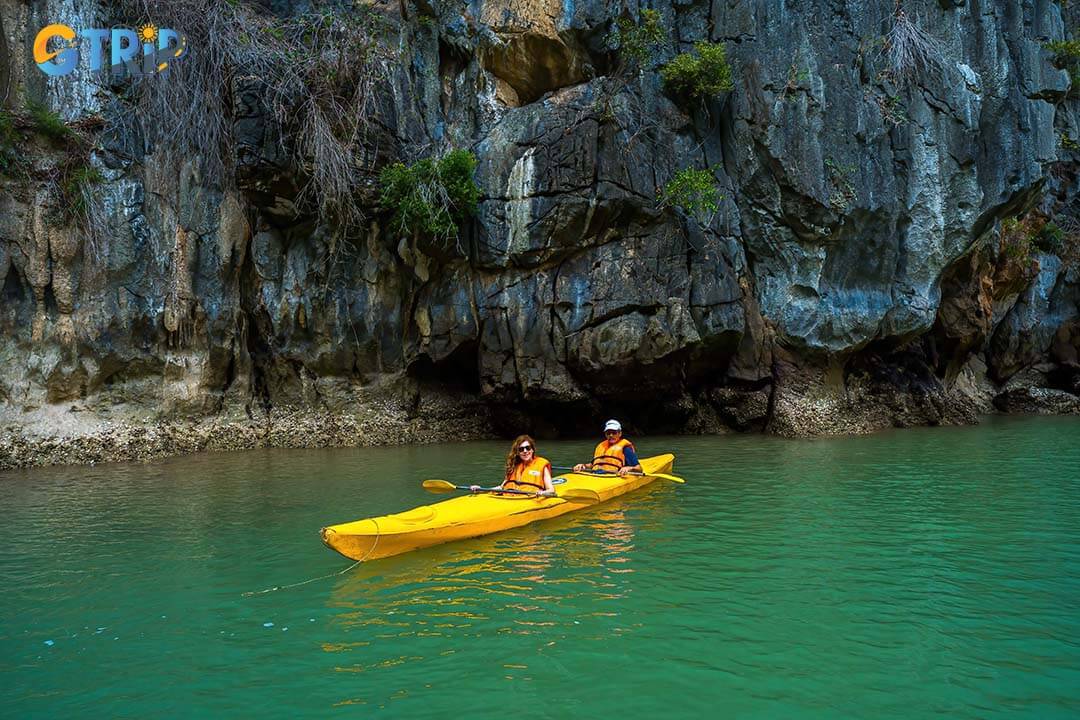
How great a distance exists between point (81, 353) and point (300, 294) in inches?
151

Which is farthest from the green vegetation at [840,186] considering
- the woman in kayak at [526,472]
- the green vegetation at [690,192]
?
the woman in kayak at [526,472]

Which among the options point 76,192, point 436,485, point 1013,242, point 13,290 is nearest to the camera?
point 436,485

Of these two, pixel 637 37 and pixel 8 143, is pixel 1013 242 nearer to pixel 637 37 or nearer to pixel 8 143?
pixel 637 37

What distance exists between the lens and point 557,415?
53.8ft

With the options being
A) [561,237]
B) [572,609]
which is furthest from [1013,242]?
[572,609]

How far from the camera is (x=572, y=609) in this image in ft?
16.5

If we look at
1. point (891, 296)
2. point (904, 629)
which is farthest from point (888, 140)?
point (904, 629)

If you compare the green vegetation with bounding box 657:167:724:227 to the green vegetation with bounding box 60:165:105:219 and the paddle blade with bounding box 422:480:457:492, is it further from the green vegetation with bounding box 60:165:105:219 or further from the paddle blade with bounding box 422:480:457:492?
the green vegetation with bounding box 60:165:105:219

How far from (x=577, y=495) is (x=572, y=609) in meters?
3.08

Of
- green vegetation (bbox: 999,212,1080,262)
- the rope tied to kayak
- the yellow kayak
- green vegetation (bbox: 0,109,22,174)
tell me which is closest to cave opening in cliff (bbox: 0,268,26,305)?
green vegetation (bbox: 0,109,22,174)

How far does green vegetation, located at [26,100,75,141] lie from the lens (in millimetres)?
13164

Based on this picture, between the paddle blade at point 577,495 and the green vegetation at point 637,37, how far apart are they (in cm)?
1072

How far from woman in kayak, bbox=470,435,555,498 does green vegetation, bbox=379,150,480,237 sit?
679 centimetres

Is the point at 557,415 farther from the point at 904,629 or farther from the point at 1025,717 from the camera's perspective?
the point at 1025,717
